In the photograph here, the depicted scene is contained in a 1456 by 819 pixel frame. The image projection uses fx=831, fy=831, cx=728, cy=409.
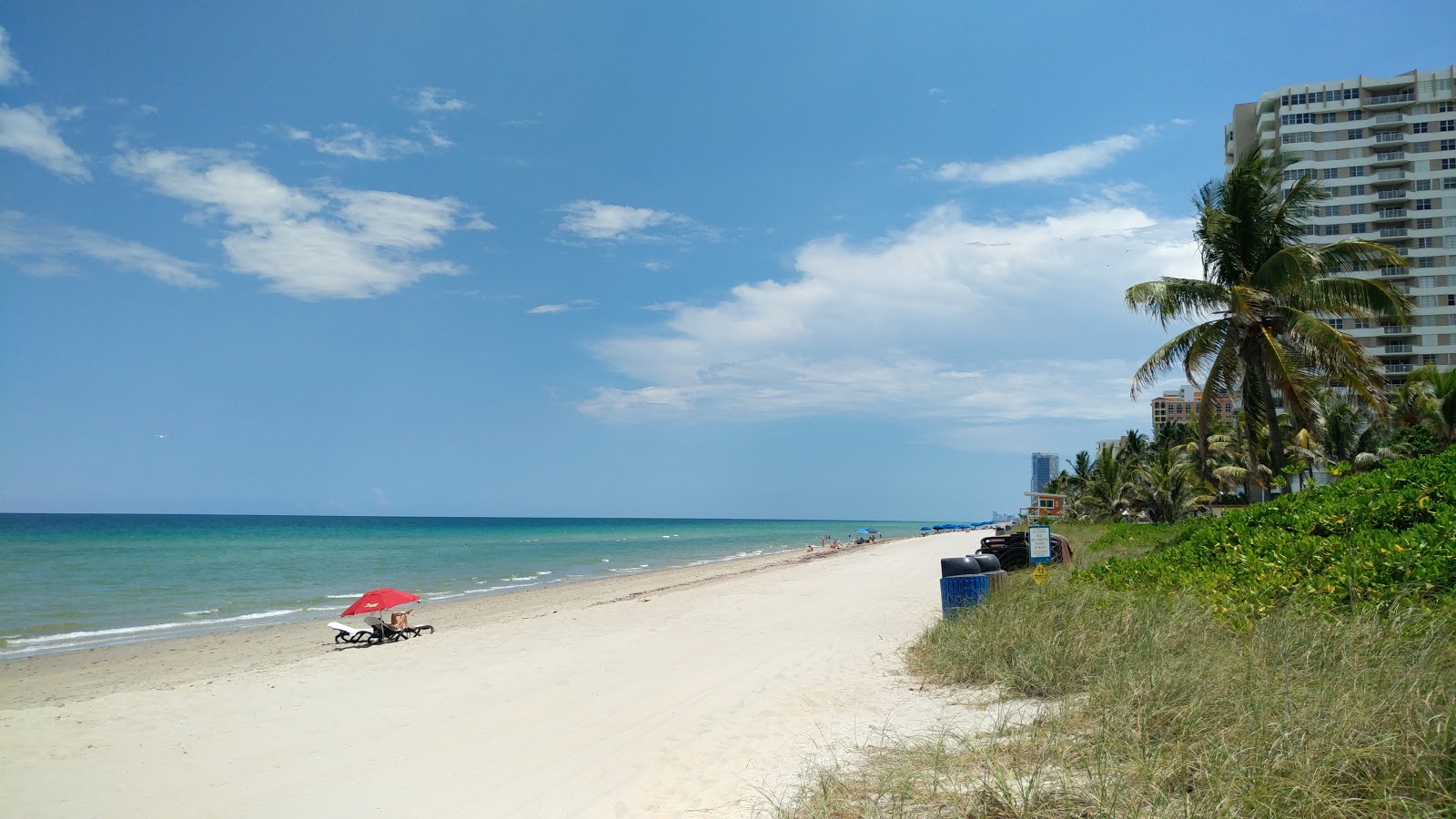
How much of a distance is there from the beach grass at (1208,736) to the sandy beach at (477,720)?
873mm

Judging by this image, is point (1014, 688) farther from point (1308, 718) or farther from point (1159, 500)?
point (1159, 500)

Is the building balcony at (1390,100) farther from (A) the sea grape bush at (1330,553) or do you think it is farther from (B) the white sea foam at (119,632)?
(B) the white sea foam at (119,632)

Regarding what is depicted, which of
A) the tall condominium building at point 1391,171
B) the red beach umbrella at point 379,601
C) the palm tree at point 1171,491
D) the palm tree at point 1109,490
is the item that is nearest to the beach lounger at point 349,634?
the red beach umbrella at point 379,601

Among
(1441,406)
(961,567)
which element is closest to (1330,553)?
(961,567)

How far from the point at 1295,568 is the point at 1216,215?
12764 millimetres

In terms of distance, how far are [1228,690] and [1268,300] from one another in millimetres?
14645

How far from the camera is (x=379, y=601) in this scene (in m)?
14.6

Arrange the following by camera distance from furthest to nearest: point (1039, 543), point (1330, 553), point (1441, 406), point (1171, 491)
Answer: point (1171, 491)
point (1441, 406)
point (1039, 543)
point (1330, 553)

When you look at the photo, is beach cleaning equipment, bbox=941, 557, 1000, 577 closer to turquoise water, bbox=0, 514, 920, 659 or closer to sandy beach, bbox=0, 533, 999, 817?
sandy beach, bbox=0, 533, 999, 817

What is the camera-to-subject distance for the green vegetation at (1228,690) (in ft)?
11.6

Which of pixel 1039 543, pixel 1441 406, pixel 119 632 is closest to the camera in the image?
pixel 1039 543

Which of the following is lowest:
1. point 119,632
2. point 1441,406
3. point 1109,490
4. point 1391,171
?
point 119,632

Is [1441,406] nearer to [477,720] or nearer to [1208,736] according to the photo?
[1208,736]

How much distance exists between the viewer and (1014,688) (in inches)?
263
